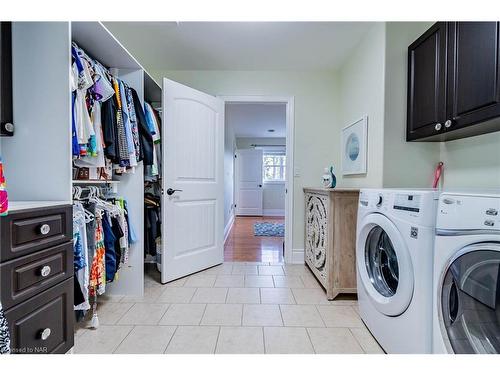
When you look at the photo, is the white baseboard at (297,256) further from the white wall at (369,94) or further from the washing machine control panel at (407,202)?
the washing machine control panel at (407,202)

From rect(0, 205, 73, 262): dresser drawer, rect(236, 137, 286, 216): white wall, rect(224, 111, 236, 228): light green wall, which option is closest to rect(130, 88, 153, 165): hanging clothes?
rect(0, 205, 73, 262): dresser drawer

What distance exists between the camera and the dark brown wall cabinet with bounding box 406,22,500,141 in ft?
3.92

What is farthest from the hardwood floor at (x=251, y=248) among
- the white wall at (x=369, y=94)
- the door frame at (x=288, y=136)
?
the white wall at (x=369, y=94)

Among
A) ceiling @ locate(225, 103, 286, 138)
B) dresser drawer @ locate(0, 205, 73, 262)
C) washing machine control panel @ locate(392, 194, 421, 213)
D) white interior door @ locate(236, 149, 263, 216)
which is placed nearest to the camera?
dresser drawer @ locate(0, 205, 73, 262)

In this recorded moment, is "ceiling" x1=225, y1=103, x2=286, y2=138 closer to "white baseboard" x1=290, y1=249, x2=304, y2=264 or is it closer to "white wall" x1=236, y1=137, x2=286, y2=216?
"white wall" x1=236, y1=137, x2=286, y2=216

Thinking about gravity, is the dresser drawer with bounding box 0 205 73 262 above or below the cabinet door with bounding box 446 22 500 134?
below

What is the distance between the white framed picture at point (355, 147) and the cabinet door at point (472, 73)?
0.77 meters

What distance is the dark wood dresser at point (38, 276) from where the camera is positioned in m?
0.90

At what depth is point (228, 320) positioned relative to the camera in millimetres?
1695

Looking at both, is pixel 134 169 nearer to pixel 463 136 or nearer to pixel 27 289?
pixel 27 289

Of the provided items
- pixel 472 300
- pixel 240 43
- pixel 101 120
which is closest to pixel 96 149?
pixel 101 120

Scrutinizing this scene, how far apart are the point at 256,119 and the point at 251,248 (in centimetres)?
271

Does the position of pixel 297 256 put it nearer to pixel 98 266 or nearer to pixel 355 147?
pixel 355 147

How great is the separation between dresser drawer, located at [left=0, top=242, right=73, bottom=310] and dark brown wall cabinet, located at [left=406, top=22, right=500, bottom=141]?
2.09 metres
